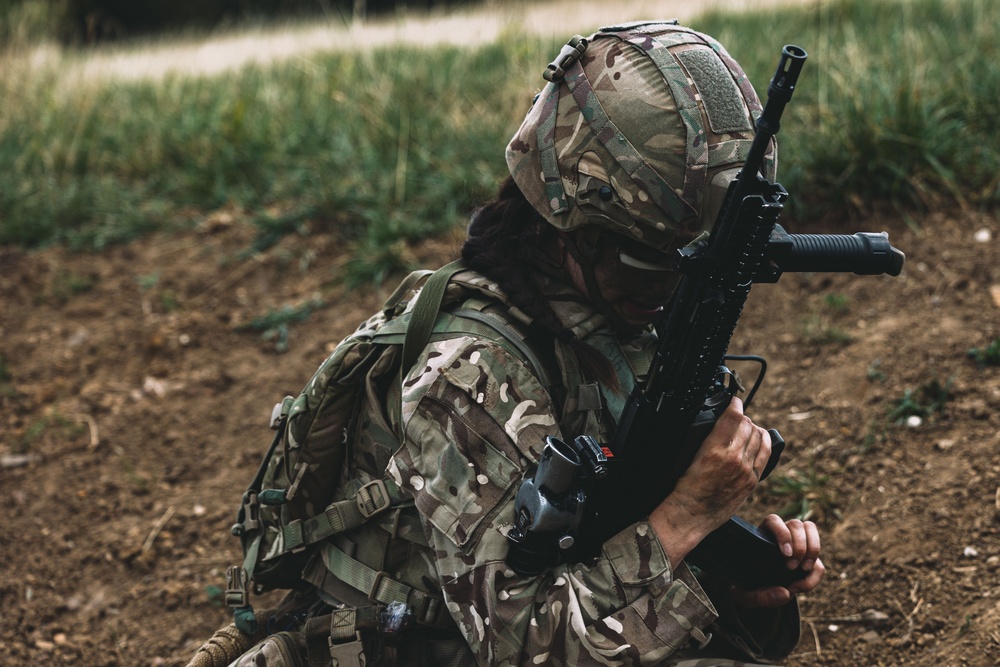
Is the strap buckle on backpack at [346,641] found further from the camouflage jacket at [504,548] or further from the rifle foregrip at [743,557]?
the rifle foregrip at [743,557]

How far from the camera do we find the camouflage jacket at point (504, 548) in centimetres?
209

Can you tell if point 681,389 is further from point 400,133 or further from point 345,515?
→ point 400,133

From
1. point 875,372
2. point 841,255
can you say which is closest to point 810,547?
point 841,255

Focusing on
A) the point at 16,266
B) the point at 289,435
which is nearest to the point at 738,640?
the point at 289,435

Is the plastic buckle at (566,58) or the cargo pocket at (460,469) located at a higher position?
the plastic buckle at (566,58)

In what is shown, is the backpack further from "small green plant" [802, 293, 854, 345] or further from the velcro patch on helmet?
"small green plant" [802, 293, 854, 345]

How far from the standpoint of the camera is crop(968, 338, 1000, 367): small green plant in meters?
3.88

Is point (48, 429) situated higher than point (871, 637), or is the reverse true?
point (871, 637)

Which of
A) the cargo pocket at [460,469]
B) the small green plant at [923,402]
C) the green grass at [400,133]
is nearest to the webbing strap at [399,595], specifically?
the cargo pocket at [460,469]

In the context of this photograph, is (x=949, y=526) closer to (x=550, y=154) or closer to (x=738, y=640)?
(x=738, y=640)

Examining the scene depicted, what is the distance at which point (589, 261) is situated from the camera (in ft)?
7.77

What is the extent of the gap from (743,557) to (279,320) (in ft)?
11.7

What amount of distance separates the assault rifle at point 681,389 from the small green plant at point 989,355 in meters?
2.09

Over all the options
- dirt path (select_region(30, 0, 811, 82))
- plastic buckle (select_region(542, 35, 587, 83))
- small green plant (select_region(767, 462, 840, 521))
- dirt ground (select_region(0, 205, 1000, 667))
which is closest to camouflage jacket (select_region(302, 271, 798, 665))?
plastic buckle (select_region(542, 35, 587, 83))
